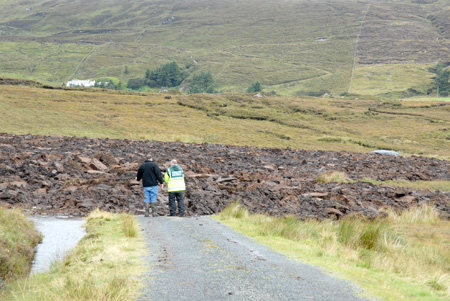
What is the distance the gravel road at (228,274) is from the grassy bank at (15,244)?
10.6ft

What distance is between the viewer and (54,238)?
47.9 ft

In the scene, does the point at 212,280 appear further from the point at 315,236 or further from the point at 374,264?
the point at 315,236

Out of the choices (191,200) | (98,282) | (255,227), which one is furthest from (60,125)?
(98,282)

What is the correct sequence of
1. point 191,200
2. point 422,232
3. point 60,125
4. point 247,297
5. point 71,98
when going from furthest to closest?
point 71,98 < point 60,125 < point 191,200 < point 422,232 < point 247,297

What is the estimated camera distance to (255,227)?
15328 mm

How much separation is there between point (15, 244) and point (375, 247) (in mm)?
10110

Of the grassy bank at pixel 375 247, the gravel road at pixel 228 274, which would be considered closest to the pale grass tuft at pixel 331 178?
the grassy bank at pixel 375 247

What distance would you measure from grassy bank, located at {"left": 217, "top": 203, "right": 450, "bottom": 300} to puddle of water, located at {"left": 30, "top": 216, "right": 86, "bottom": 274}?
5.14 metres

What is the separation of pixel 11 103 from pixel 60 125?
16.3 metres

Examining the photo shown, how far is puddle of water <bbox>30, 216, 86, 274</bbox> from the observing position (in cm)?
1241

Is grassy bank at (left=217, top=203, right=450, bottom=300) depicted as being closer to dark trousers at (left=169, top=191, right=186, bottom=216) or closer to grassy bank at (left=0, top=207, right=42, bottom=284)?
dark trousers at (left=169, top=191, right=186, bottom=216)

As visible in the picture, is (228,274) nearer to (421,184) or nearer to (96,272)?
(96,272)

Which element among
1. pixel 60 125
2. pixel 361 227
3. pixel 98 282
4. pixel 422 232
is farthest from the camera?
pixel 60 125

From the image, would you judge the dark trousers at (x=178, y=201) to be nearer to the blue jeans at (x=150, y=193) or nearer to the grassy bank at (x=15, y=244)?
the blue jeans at (x=150, y=193)
